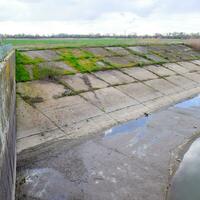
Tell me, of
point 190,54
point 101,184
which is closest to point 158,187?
point 101,184

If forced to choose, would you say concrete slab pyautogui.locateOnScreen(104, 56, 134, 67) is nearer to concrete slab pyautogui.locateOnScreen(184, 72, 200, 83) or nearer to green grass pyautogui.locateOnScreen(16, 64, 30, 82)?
concrete slab pyautogui.locateOnScreen(184, 72, 200, 83)

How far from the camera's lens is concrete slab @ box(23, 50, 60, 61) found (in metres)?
21.3

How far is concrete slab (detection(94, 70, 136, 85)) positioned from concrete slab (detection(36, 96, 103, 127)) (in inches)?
185

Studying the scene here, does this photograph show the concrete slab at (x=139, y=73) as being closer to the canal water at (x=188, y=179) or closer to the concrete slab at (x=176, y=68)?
the concrete slab at (x=176, y=68)

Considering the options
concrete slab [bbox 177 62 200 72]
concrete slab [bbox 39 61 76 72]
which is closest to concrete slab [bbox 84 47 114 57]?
concrete slab [bbox 39 61 76 72]

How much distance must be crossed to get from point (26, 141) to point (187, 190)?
20.1ft

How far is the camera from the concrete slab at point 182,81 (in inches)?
908

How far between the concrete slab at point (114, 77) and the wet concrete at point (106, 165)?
6496 millimetres

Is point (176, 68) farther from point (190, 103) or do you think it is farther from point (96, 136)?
point (96, 136)

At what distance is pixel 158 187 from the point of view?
8312 millimetres

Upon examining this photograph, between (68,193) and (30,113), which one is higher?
(30,113)

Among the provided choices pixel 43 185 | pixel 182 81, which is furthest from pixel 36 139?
pixel 182 81

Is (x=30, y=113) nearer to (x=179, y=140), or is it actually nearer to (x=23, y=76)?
(x=23, y=76)

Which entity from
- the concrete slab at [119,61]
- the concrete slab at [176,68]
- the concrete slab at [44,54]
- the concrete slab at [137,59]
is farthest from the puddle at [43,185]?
the concrete slab at [176,68]
